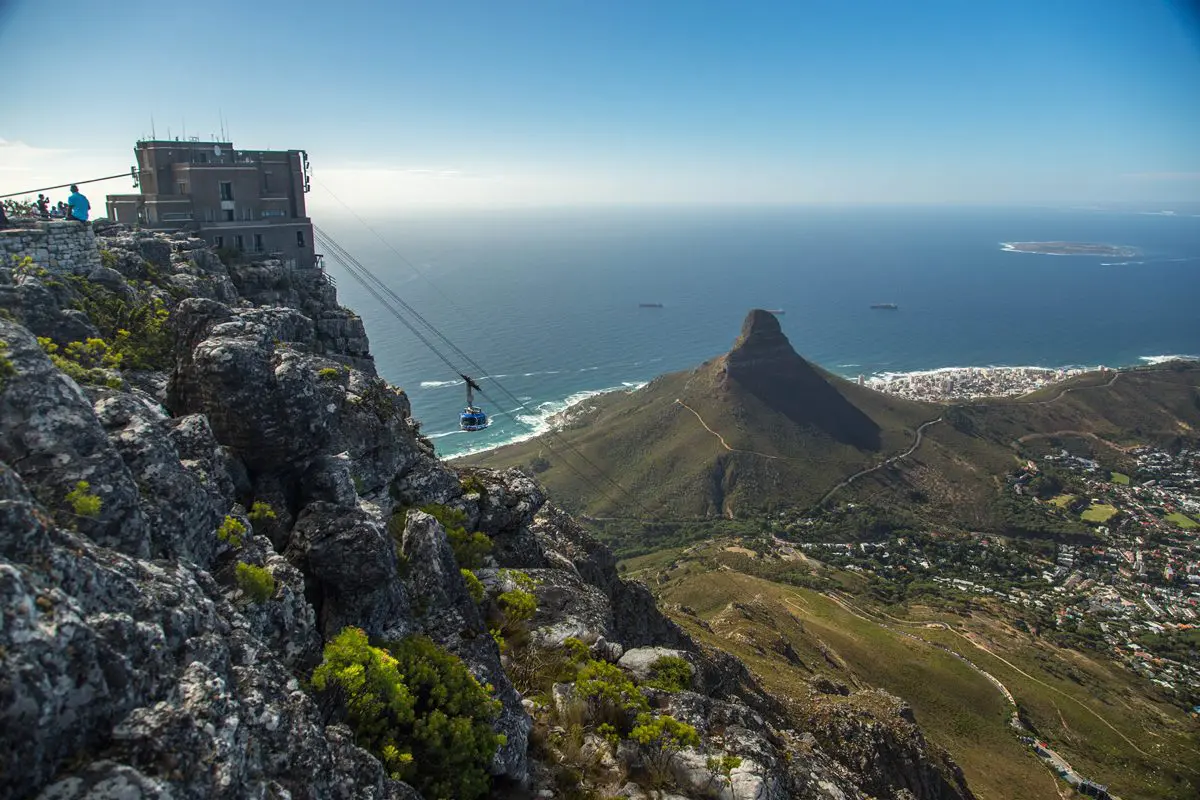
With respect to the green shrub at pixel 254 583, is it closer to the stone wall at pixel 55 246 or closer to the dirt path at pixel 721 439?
the stone wall at pixel 55 246

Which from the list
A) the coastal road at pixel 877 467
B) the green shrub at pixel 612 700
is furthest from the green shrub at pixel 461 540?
the coastal road at pixel 877 467

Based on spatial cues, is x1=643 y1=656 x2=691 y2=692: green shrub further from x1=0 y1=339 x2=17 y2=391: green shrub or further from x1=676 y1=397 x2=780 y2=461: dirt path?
x1=676 y1=397 x2=780 y2=461: dirt path

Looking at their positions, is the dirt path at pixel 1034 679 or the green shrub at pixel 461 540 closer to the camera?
the green shrub at pixel 461 540

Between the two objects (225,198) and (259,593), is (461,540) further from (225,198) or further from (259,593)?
(225,198)

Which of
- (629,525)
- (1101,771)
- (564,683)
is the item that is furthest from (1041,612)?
(564,683)

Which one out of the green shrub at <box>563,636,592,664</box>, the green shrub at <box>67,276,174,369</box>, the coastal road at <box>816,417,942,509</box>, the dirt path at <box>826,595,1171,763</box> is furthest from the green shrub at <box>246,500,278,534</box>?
the coastal road at <box>816,417,942,509</box>

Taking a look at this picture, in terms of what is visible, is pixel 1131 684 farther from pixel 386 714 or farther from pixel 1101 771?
pixel 386 714

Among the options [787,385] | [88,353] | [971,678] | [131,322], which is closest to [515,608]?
[88,353]
